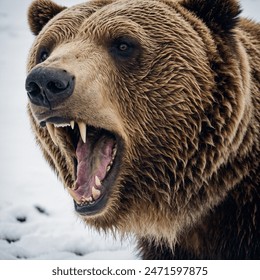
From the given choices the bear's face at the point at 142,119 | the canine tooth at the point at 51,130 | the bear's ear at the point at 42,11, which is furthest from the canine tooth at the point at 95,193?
the bear's ear at the point at 42,11

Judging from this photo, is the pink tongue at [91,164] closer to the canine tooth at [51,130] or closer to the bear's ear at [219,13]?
the canine tooth at [51,130]

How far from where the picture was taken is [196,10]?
383cm

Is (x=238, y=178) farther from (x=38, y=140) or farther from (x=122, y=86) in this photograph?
(x=38, y=140)

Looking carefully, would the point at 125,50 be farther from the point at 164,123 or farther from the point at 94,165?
the point at 94,165

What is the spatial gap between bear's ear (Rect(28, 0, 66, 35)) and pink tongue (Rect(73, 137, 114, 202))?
4.01 feet

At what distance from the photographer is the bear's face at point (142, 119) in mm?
3516

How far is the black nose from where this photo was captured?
306 centimetres

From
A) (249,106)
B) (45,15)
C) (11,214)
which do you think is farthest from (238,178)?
(11,214)

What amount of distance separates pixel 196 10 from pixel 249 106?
73 centimetres

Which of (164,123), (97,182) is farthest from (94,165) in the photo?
(164,123)

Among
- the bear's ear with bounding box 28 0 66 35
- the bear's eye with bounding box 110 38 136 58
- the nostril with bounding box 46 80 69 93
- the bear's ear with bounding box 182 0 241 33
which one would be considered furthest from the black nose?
the bear's ear with bounding box 28 0 66 35

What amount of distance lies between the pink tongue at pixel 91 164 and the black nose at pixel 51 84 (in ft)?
1.77

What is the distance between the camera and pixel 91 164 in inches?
141

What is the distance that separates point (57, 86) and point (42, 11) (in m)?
1.43
